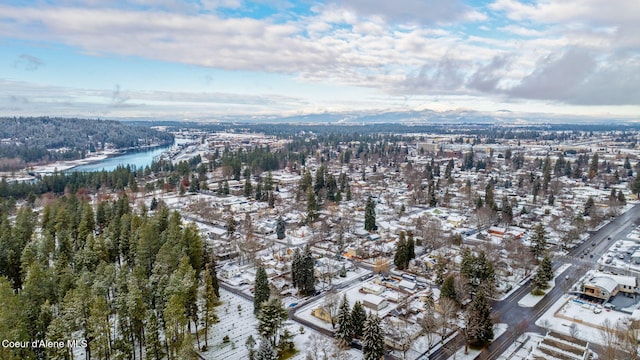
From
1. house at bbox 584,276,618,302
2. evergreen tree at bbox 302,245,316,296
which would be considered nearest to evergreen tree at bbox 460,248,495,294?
house at bbox 584,276,618,302

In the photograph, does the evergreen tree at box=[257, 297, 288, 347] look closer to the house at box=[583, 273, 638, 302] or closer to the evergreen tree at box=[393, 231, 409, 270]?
the evergreen tree at box=[393, 231, 409, 270]

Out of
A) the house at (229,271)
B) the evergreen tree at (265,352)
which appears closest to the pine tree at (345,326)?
the evergreen tree at (265,352)

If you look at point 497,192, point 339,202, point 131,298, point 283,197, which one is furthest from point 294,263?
point 497,192

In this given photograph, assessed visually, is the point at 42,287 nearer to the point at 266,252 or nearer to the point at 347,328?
the point at 347,328

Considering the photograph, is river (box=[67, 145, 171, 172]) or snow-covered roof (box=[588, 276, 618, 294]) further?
river (box=[67, 145, 171, 172])

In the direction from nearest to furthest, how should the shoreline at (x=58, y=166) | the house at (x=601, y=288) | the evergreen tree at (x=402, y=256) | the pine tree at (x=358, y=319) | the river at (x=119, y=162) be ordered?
the pine tree at (x=358, y=319) < the house at (x=601, y=288) < the evergreen tree at (x=402, y=256) < the shoreline at (x=58, y=166) < the river at (x=119, y=162)

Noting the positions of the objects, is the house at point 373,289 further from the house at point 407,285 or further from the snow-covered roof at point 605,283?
the snow-covered roof at point 605,283
